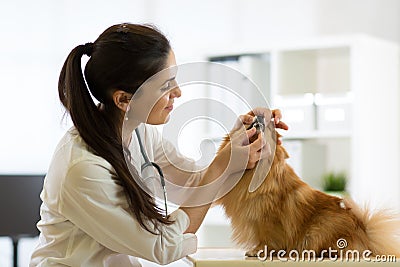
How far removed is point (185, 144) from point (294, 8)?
2720mm

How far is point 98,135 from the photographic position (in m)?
1.34

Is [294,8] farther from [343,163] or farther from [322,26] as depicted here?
[343,163]

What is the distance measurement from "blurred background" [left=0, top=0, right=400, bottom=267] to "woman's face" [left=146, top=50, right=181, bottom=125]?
2.04 meters

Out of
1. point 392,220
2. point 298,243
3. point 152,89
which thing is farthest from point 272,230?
point 152,89

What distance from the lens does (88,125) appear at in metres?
1.34

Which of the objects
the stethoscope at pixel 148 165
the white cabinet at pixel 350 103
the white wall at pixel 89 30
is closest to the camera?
the stethoscope at pixel 148 165

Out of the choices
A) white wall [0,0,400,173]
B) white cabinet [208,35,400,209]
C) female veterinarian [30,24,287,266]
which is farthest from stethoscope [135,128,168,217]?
white wall [0,0,400,173]

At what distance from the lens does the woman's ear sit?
1.34 meters

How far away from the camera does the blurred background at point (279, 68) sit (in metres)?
3.30

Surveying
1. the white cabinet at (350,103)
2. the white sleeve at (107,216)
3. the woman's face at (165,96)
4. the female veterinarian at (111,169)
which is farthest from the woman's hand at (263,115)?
the white cabinet at (350,103)

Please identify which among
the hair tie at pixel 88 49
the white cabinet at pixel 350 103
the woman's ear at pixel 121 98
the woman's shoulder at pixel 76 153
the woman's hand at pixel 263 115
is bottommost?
the white cabinet at pixel 350 103
